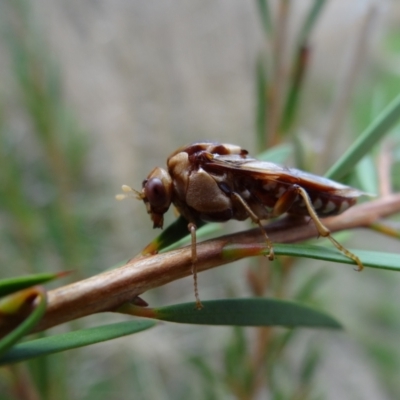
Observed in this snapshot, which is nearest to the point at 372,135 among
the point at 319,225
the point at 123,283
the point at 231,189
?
the point at 319,225

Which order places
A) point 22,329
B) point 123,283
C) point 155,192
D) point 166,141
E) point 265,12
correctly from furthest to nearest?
point 166,141 < point 265,12 < point 155,192 < point 123,283 < point 22,329

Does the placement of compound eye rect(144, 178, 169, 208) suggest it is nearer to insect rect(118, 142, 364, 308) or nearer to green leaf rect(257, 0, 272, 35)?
insect rect(118, 142, 364, 308)

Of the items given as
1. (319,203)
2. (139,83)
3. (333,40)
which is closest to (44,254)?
(319,203)

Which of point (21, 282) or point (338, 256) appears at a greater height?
point (21, 282)

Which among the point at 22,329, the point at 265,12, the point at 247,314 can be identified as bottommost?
the point at 247,314

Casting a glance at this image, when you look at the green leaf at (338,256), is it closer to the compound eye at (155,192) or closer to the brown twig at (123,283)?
the brown twig at (123,283)

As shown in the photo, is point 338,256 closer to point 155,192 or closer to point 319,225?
point 319,225

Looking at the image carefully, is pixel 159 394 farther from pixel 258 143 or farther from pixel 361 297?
pixel 361 297

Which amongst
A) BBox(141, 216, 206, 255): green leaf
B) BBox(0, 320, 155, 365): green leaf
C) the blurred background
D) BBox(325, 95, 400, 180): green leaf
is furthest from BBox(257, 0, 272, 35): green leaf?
BBox(0, 320, 155, 365): green leaf
